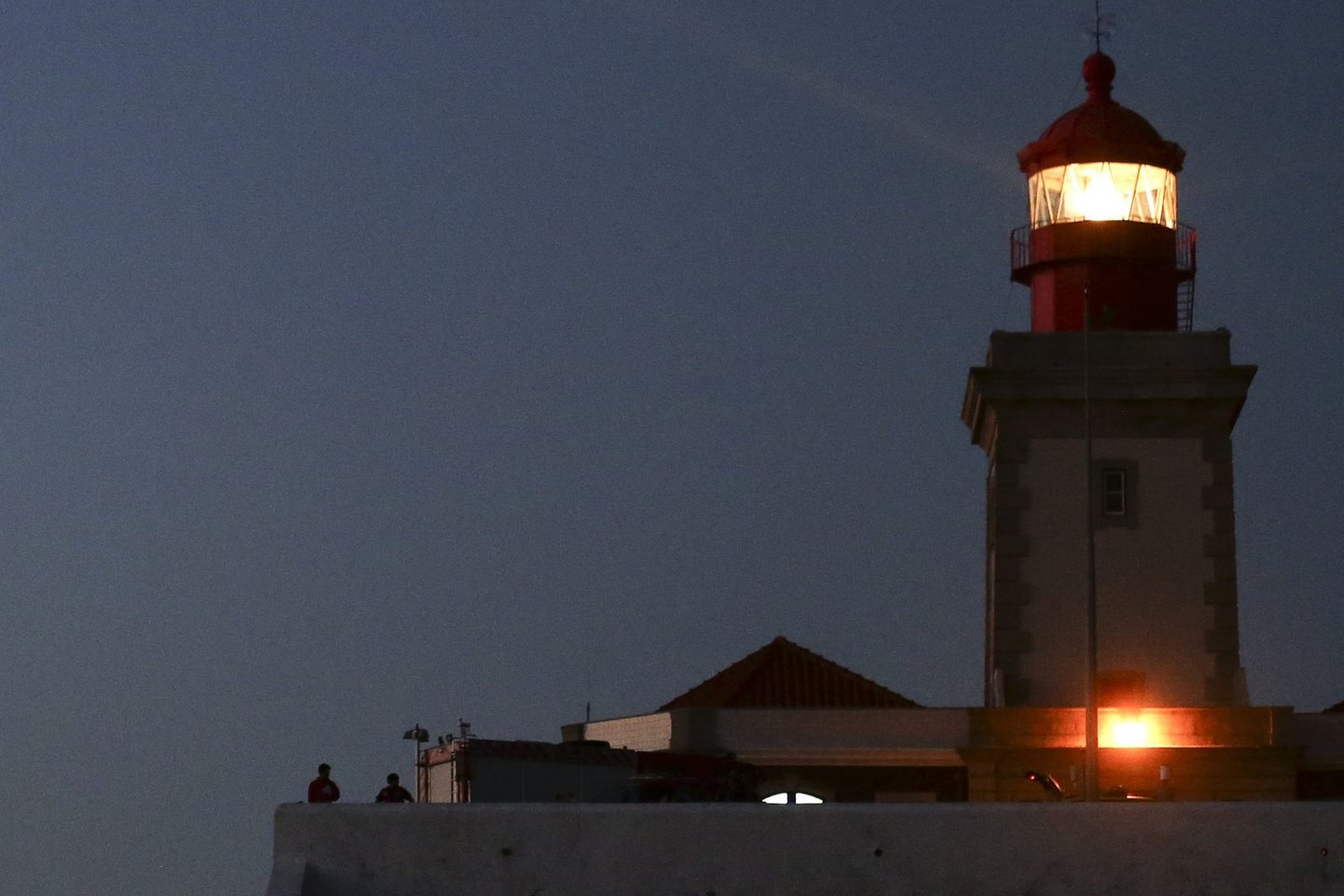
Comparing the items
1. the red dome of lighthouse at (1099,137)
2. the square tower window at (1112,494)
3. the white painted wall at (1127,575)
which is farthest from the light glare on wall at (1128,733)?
the red dome of lighthouse at (1099,137)

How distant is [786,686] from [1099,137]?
394 inches

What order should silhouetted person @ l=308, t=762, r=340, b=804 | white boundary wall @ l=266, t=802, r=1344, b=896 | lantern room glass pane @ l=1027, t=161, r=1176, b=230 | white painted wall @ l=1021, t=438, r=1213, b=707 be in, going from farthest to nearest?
lantern room glass pane @ l=1027, t=161, r=1176, b=230, white painted wall @ l=1021, t=438, r=1213, b=707, silhouetted person @ l=308, t=762, r=340, b=804, white boundary wall @ l=266, t=802, r=1344, b=896

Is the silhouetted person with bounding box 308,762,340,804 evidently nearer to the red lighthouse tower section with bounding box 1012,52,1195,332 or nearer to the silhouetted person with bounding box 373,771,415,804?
the silhouetted person with bounding box 373,771,415,804

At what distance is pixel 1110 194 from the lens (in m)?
42.3

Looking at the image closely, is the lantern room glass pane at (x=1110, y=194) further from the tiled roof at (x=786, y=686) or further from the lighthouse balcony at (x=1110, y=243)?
the tiled roof at (x=786, y=686)

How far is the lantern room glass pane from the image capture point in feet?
139

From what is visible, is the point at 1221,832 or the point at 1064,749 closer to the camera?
the point at 1221,832

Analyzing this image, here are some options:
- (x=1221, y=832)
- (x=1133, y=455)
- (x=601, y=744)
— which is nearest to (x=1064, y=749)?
(x=1133, y=455)

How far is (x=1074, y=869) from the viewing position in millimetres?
18531

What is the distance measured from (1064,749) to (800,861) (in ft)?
70.2

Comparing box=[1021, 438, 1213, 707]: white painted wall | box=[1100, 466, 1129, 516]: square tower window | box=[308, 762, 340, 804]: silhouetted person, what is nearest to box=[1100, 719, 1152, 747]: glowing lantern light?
box=[1021, 438, 1213, 707]: white painted wall

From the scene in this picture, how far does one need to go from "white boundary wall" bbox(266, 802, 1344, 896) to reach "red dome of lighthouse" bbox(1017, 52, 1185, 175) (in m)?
24.9

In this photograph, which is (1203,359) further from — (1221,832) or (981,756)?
(1221,832)

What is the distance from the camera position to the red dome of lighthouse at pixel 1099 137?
4234cm
